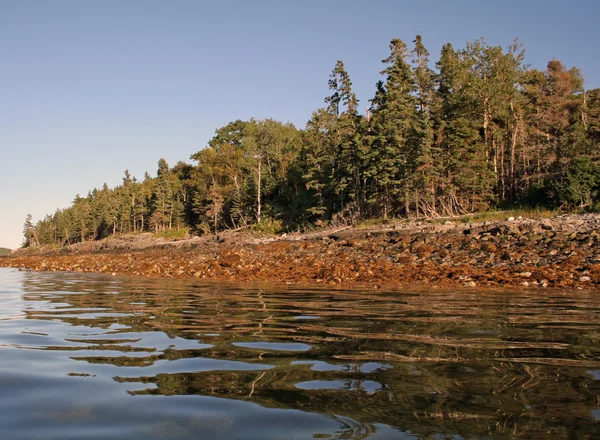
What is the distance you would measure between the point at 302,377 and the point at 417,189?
36.8 meters

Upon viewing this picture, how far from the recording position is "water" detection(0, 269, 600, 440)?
6.65 ft

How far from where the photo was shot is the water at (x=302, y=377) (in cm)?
203

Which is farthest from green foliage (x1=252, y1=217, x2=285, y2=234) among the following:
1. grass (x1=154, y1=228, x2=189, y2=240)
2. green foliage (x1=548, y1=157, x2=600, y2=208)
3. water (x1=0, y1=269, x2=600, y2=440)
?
water (x1=0, y1=269, x2=600, y2=440)

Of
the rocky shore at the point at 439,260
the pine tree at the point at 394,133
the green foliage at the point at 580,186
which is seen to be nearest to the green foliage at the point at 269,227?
the pine tree at the point at 394,133

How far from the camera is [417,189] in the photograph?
3816 centimetres

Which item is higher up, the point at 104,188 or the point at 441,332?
the point at 104,188

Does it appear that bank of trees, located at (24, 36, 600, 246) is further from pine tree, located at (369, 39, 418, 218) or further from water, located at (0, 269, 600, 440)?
water, located at (0, 269, 600, 440)

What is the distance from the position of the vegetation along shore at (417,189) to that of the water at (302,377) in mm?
8338

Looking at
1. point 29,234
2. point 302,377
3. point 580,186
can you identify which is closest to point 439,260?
point 302,377

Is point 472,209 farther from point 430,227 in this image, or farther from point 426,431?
point 426,431

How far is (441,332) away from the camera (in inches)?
183

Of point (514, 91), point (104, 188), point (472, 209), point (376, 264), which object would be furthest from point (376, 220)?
point (104, 188)

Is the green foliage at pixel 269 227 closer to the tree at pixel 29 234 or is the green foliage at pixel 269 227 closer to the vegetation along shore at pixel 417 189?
the vegetation along shore at pixel 417 189

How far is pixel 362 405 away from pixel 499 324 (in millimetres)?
3524
